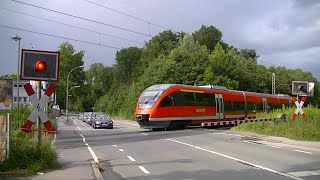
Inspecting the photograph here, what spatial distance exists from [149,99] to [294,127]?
11537 mm

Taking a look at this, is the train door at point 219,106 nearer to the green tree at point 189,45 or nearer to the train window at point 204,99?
the train window at point 204,99

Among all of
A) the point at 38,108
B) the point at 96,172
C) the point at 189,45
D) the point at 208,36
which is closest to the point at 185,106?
the point at 38,108

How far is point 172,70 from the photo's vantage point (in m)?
69.4

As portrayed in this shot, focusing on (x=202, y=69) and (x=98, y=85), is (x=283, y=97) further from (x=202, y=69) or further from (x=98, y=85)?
(x=98, y=85)

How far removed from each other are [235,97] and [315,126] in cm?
1817

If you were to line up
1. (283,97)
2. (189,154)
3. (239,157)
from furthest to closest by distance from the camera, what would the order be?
(283,97), (189,154), (239,157)

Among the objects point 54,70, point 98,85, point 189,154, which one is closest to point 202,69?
point 189,154

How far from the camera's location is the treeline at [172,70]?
70250mm

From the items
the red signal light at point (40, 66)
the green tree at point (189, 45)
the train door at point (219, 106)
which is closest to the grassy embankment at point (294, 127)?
the train door at point (219, 106)

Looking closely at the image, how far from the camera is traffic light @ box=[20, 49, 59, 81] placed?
1278cm

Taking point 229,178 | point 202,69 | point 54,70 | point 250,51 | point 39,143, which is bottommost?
point 229,178

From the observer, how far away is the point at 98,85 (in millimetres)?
158000

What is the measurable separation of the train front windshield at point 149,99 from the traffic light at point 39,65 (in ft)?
68.1

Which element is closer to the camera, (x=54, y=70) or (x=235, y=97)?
(x=54, y=70)
